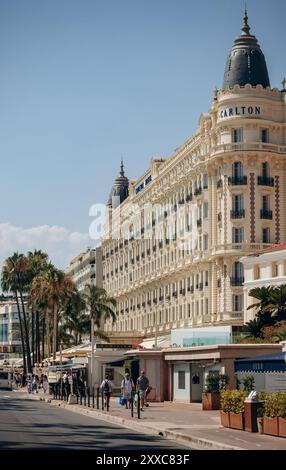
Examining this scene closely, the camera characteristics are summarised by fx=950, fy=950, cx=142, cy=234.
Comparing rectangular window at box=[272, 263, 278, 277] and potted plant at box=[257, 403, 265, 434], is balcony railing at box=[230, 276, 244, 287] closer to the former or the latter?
rectangular window at box=[272, 263, 278, 277]

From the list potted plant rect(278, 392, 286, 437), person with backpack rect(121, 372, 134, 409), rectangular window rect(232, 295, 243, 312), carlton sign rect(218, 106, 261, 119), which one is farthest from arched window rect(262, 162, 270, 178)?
potted plant rect(278, 392, 286, 437)

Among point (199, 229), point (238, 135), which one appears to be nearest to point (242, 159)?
point (238, 135)

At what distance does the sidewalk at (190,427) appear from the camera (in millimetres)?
25406

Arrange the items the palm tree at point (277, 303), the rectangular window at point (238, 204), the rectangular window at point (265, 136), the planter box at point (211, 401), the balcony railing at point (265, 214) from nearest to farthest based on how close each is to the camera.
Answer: the planter box at point (211, 401)
the palm tree at point (277, 303)
the rectangular window at point (238, 204)
the balcony railing at point (265, 214)
the rectangular window at point (265, 136)

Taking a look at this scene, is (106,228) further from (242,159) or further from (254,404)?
(254,404)

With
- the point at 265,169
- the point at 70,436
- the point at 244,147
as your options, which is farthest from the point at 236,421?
the point at 265,169

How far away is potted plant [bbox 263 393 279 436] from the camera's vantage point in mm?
27328

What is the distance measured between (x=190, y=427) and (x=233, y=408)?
6.75ft

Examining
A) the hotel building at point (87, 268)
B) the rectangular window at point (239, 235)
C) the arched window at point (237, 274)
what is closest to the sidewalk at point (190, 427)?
the arched window at point (237, 274)

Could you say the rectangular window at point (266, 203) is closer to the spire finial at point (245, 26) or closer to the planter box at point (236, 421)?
the spire finial at point (245, 26)

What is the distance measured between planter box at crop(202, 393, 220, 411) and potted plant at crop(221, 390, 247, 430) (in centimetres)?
1283

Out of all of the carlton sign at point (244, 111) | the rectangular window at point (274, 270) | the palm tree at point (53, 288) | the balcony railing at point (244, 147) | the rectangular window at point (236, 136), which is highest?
the carlton sign at point (244, 111)

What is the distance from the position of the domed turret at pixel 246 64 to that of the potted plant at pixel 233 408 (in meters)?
54.5
